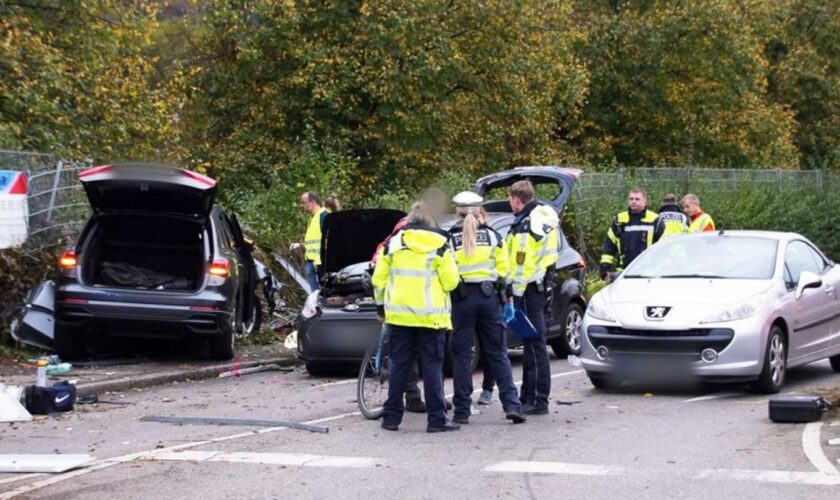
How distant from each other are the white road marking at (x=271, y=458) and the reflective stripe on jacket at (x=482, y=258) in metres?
2.05

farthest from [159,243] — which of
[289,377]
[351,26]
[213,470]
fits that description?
[351,26]

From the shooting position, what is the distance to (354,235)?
45.9 ft

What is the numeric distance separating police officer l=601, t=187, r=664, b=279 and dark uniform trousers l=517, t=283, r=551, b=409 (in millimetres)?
5371

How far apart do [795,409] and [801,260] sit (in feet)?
11.2

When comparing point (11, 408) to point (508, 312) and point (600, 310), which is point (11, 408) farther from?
point (600, 310)

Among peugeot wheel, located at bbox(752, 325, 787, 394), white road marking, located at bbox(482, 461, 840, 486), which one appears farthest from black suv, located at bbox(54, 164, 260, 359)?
white road marking, located at bbox(482, 461, 840, 486)

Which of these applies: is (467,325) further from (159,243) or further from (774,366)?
(159,243)

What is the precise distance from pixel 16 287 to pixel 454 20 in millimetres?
17054

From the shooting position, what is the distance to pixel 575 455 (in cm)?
883

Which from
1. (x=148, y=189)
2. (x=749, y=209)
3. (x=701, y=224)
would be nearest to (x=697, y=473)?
(x=148, y=189)

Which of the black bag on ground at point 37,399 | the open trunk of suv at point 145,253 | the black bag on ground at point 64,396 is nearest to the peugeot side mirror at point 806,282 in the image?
the open trunk of suv at point 145,253

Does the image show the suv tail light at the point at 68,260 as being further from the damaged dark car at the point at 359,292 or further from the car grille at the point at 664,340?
the car grille at the point at 664,340

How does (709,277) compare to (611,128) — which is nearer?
(709,277)

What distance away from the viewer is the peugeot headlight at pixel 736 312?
449 inches
